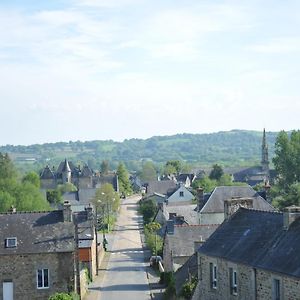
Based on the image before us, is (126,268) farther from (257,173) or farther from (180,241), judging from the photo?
(257,173)

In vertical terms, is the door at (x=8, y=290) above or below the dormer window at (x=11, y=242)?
below

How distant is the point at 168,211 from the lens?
78188 millimetres

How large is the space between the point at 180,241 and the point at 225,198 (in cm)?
2267

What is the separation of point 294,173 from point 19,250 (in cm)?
7213

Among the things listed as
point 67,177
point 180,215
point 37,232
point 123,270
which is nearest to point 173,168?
point 67,177

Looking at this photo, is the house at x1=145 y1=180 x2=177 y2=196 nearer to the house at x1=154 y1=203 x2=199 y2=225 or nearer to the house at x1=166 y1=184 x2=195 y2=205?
the house at x1=166 y1=184 x2=195 y2=205

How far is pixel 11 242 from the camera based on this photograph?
44.2 meters

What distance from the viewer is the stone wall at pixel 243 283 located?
2566 centimetres

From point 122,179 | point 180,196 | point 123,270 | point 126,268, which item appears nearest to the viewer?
point 123,270

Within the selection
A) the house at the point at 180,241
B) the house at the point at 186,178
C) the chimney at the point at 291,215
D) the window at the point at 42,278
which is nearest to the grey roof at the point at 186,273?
the house at the point at 180,241

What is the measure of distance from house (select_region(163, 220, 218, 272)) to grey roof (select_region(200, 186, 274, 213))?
15938 millimetres

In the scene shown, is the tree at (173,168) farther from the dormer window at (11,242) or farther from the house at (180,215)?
the dormer window at (11,242)

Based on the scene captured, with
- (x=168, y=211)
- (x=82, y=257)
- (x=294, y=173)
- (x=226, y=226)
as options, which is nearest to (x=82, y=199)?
(x=294, y=173)

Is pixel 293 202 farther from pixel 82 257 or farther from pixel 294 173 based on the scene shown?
pixel 82 257
